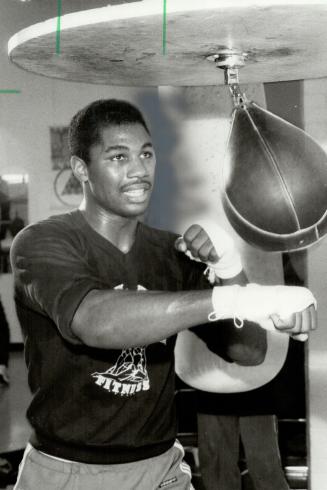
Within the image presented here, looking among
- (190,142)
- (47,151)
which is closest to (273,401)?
(190,142)

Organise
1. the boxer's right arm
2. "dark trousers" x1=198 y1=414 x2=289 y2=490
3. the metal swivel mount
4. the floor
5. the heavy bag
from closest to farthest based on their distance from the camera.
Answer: the boxer's right arm < the metal swivel mount < the heavy bag < "dark trousers" x1=198 y1=414 x2=289 y2=490 < the floor

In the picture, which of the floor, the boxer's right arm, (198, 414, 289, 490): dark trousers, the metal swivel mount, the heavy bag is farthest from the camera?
the floor

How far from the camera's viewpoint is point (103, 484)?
3.85 ft

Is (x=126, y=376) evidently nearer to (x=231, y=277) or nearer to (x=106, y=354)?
(x=106, y=354)

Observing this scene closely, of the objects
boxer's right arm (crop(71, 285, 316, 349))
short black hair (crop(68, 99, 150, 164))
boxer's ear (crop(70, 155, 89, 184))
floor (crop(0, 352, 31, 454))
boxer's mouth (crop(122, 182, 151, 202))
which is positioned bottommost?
floor (crop(0, 352, 31, 454))

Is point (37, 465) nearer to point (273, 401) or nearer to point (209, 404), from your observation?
point (209, 404)

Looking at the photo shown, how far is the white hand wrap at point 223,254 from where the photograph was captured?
3.88 ft

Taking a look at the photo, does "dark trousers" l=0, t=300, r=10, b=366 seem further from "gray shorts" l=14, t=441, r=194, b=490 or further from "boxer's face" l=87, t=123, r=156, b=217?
"boxer's face" l=87, t=123, r=156, b=217

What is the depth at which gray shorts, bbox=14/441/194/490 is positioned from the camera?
1.17m

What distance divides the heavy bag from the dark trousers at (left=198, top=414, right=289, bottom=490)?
0.78 meters

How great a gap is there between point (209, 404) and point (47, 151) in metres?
0.76

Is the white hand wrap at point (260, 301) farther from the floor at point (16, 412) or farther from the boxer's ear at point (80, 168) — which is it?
the floor at point (16, 412)

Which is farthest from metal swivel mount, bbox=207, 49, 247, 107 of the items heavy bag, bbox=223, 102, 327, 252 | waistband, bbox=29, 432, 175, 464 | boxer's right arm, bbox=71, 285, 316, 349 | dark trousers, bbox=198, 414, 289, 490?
dark trousers, bbox=198, 414, 289, 490

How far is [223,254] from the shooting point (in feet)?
3.90
